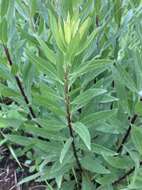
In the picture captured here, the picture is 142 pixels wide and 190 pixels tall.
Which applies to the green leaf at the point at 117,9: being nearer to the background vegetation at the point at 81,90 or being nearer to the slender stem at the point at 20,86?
the background vegetation at the point at 81,90

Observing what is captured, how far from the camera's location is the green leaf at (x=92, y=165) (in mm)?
1284

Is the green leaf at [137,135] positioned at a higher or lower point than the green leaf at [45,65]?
lower

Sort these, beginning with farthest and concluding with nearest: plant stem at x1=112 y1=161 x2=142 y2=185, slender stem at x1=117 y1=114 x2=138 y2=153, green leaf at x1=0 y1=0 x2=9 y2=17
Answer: plant stem at x1=112 y1=161 x2=142 y2=185
slender stem at x1=117 y1=114 x2=138 y2=153
green leaf at x1=0 y1=0 x2=9 y2=17

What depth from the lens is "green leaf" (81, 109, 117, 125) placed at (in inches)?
44.6

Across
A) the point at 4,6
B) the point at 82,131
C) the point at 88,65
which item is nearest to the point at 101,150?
the point at 82,131

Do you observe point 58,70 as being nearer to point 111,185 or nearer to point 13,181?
point 111,185

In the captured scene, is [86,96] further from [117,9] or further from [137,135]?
[117,9]

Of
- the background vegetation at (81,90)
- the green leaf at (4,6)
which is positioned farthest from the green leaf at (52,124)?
the green leaf at (4,6)

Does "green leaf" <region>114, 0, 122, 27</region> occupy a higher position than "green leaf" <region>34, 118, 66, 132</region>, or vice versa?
"green leaf" <region>114, 0, 122, 27</region>

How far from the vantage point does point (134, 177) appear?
3.95ft

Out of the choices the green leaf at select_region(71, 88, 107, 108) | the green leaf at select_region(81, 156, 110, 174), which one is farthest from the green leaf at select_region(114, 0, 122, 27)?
the green leaf at select_region(81, 156, 110, 174)

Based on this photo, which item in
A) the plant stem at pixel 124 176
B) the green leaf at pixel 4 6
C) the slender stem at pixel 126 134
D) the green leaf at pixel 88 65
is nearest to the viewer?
the green leaf at pixel 88 65

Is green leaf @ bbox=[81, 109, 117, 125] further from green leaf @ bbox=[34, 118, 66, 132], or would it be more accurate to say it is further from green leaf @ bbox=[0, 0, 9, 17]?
green leaf @ bbox=[0, 0, 9, 17]

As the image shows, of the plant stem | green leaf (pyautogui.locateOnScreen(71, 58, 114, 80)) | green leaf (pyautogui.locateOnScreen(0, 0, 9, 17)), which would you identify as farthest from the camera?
the plant stem
